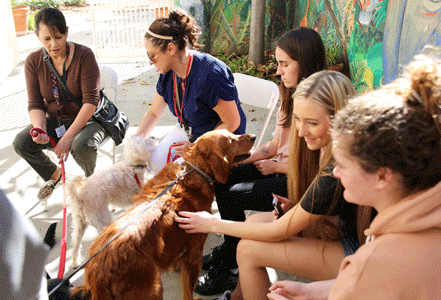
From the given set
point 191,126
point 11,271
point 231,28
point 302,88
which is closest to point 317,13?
point 231,28

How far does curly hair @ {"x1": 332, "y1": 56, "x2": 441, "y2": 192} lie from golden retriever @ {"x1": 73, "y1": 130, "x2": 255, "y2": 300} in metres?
1.40

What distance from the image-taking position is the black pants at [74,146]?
11.6 feet

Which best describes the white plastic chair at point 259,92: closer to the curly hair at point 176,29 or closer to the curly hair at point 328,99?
the curly hair at point 176,29

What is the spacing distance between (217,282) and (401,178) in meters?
2.03

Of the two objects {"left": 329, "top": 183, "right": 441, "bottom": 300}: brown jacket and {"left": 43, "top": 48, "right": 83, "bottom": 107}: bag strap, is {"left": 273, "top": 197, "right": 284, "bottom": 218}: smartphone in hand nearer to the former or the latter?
{"left": 329, "top": 183, "right": 441, "bottom": 300}: brown jacket

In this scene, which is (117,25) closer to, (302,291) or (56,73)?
(56,73)

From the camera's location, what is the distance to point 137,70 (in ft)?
28.2

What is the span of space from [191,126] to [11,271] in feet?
8.05

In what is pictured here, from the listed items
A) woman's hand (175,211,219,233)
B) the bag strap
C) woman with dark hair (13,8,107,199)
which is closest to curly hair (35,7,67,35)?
woman with dark hair (13,8,107,199)

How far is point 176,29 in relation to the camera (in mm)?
3166

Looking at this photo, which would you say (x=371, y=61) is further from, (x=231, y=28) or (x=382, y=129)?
(x=231, y=28)

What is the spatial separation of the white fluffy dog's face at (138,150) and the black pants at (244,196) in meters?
0.88

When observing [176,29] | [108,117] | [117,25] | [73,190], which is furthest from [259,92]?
[117,25]

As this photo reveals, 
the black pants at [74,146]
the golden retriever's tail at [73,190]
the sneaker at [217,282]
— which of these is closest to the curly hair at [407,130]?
the sneaker at [217,282]
